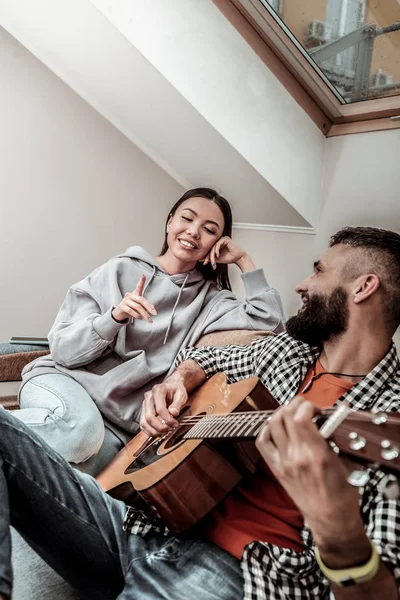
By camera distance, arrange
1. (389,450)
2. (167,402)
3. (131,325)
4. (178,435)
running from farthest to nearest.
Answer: (131,325) → (167,402) → (178,435) → (389,450)

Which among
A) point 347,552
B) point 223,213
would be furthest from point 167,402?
point 223,213

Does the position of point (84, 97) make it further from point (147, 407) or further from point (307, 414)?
point (307, 414)

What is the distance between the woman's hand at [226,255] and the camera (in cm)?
202

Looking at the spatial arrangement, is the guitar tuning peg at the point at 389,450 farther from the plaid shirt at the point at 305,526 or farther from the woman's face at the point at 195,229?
the woman's face at the point at 195,229

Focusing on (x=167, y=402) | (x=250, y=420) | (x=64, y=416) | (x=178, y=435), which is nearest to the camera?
(x=250, y=420)

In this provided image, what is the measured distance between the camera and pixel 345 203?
90.3 inches

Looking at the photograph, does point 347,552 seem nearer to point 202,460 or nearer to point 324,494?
point 324,494

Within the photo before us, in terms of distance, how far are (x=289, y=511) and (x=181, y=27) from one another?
152 centimetres

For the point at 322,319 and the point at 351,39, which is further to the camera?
the point at 351,39

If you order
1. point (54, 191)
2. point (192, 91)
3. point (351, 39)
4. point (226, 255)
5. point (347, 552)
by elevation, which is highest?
point (351, 39)

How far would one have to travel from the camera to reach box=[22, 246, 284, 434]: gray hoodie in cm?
178

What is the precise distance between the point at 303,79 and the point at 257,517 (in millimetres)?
1730

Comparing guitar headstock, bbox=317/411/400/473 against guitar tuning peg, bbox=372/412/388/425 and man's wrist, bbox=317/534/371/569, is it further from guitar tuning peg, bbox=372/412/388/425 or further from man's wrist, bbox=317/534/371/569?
man's wrist, bbox=317/534/371/569

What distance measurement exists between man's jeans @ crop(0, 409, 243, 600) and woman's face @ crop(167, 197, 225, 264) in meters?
1.00
